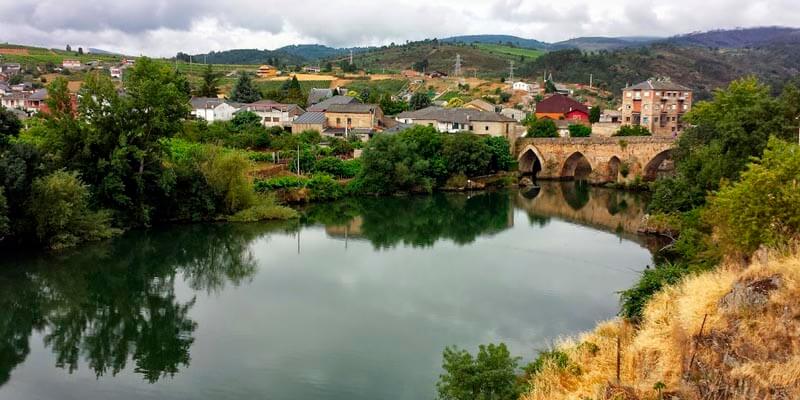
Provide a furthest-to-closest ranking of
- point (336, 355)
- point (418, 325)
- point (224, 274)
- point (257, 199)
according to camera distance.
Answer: point (257, 199) → point (224, 274) → point (418, 325) → point (336, 355)

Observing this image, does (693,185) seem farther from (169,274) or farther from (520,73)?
(520,73)

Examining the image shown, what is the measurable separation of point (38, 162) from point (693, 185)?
20.5 meters

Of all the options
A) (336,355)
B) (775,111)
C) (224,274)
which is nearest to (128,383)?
(336,355)

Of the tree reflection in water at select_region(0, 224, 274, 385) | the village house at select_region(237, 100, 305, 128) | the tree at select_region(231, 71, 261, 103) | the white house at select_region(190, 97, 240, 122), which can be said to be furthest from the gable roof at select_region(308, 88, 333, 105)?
the tree reflection in water at select_region(0, 224, 274, 385)

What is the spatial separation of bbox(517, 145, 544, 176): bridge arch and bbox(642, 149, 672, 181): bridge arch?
614 cm

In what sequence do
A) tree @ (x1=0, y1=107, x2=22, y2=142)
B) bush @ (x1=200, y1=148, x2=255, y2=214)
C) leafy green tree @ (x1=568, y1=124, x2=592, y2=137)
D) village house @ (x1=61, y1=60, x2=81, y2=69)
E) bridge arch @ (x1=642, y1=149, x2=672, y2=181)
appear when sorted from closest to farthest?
tree @ (x1=0, y1=107, x2=22, y2=142)
bush @ (x1=200, y1=148, x2=255, y2=214)
bridge arch @ (x1=642, y1=149, x2=672, y2=181)
leafy green tree @ (x1=568, y1=124, x2=592, y2=137)
village house @ (x1=61, y1=60, x2=81, y2=69)

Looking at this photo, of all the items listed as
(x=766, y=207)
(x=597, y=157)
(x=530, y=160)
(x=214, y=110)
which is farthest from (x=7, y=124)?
(x=597, y=157)

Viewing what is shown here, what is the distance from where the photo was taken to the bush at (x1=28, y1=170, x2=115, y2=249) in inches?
830

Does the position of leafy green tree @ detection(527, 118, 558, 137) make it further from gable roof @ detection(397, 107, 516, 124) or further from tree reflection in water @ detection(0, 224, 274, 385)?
tree reflection in water @ detection(0, 224, 274, 385)

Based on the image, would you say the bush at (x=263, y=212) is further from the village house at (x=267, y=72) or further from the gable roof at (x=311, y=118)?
the village house at (x=267, y=72)

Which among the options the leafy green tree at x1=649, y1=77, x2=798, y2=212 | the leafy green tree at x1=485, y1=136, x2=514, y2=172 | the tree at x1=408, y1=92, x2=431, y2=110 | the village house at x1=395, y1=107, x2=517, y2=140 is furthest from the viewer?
the tree at x1=408, y1=92, x2=431, y2=110

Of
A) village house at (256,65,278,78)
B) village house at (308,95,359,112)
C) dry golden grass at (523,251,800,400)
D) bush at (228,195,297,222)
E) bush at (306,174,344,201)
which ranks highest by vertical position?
village house at (256,65,278,78)

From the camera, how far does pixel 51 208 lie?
69.2 feet

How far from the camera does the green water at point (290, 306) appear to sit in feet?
42.5
